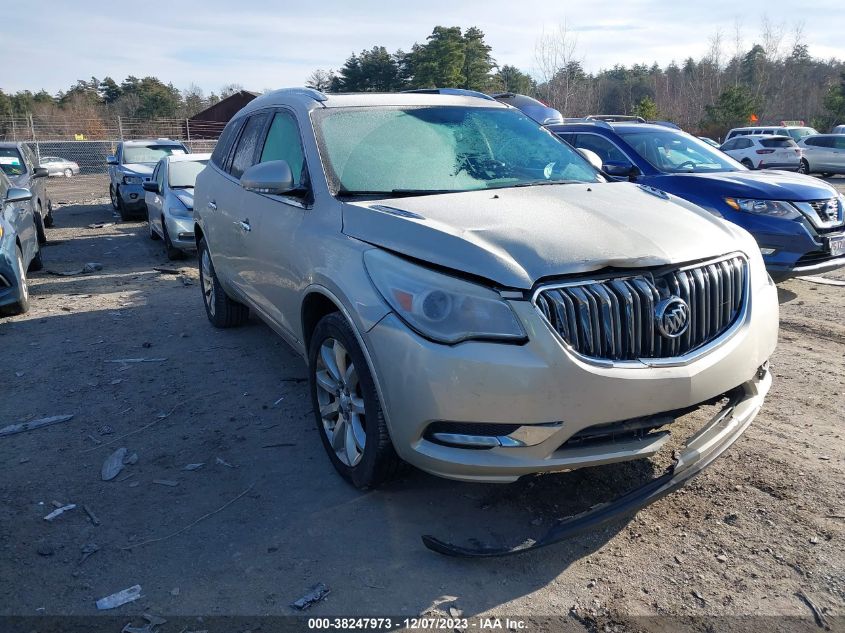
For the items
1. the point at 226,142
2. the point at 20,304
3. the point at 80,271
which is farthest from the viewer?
the point at 80,271

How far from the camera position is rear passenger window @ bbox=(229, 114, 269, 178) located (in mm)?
5062

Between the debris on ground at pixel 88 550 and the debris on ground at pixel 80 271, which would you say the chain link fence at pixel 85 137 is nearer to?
the debris on ground at pixel 80 271

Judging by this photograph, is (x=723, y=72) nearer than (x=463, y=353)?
No

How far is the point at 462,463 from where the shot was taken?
2758mm

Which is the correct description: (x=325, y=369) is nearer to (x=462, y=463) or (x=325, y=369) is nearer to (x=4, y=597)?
(x=462, y=463)

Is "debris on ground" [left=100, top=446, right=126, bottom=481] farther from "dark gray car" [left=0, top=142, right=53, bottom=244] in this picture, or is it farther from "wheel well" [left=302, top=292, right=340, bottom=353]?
"dark gray car" [left=0, top=142, right=53, bottom=244]

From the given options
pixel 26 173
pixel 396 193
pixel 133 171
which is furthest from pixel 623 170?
pixel 133 171

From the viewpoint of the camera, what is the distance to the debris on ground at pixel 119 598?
2.75 m

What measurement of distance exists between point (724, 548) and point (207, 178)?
4817 mm

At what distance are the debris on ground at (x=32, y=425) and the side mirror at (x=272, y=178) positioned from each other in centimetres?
206

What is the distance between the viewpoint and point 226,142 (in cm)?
587

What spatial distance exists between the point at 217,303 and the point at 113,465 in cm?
267

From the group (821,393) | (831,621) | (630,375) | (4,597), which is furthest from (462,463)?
(821,393)

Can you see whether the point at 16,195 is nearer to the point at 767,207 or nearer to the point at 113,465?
the point at 113,465
